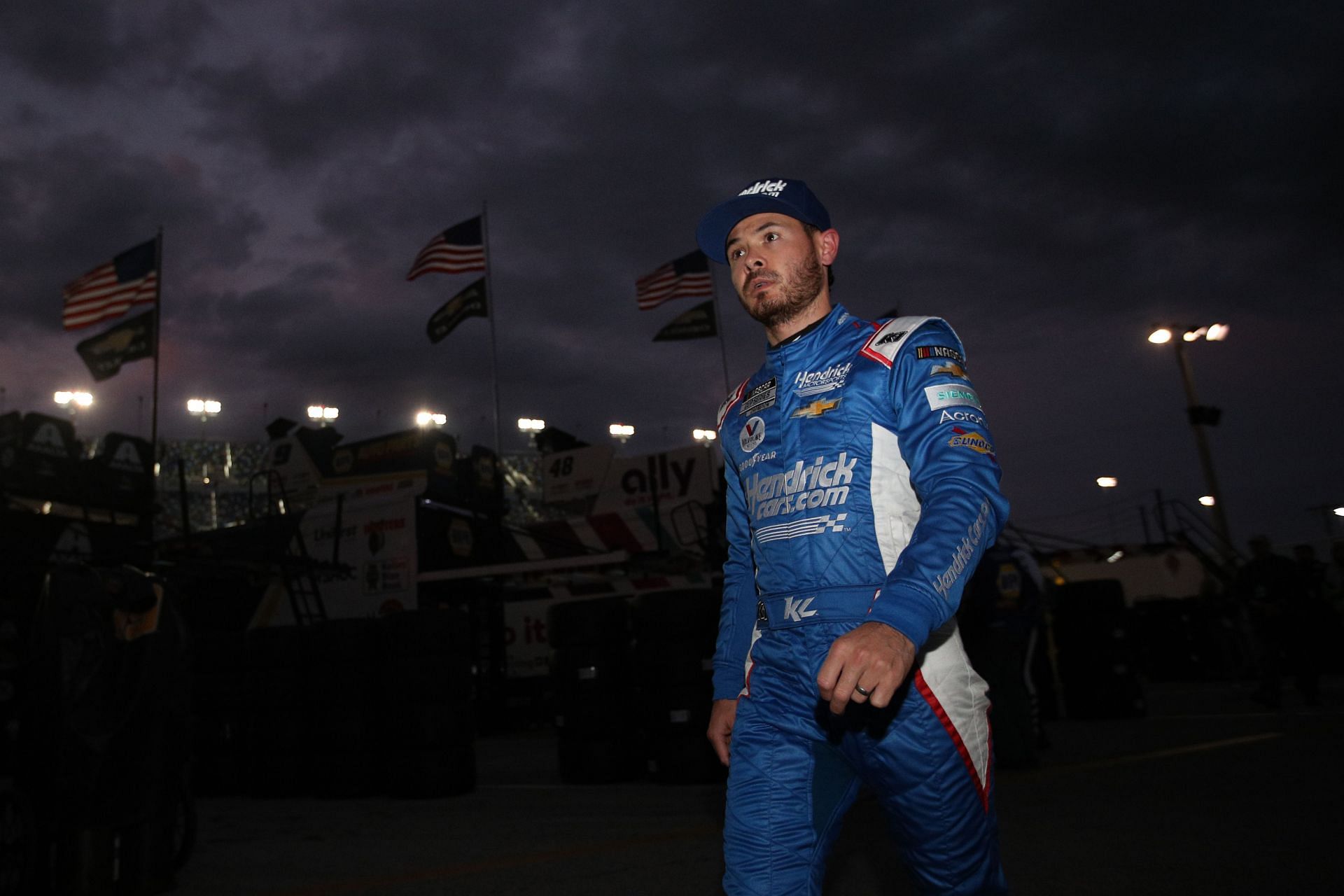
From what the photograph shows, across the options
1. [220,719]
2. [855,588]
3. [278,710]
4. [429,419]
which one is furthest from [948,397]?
[429,419]

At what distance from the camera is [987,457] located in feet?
6.06

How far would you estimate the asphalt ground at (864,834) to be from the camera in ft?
12.9

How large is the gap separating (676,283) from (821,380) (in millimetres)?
18915

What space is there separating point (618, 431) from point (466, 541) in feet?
85.0

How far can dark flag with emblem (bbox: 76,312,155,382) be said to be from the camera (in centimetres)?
1631

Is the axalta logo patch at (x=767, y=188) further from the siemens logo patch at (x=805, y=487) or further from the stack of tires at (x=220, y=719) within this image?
the stack of tires at (x=220, y=719)

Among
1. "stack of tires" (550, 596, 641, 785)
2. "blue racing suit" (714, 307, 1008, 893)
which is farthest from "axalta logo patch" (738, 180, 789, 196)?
"stack of tires" (550, 596, 641, 785)

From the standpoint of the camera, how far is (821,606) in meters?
1.98

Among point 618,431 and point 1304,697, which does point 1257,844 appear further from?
point 618,431

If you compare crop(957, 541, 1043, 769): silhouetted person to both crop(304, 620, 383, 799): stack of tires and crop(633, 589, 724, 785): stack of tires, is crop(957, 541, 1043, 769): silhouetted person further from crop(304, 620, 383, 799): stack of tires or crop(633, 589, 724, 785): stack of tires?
crop(304, 620, 383, 799): stack of tires

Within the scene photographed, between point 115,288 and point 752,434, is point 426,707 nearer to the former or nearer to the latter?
point 752,434

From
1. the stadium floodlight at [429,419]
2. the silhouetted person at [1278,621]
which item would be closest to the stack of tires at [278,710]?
the silhouetted person at [1278,621]

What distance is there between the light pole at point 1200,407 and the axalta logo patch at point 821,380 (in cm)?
1839

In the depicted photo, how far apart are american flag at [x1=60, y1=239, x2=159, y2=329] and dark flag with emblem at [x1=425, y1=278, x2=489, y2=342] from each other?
5.91m
